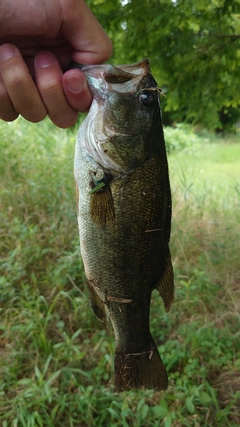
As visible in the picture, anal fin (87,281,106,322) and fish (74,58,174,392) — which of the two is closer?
fish (74,58,174,392)

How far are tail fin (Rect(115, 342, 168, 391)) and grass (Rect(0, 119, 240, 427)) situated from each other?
0.74 metres

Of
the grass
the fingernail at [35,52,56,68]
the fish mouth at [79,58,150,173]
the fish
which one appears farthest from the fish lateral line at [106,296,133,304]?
the grass

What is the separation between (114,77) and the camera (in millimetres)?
1435

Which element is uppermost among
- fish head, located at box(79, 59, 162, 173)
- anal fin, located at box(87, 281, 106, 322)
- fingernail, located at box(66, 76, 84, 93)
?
fingernail, located at box(66, 76, 84, 93)

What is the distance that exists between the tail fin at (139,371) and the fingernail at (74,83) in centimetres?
118

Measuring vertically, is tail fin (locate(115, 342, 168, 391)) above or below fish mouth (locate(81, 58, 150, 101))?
below

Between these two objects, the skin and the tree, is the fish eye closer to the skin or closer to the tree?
the skin

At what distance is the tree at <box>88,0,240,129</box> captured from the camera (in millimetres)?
3186

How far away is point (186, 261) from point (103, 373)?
4.64 feet

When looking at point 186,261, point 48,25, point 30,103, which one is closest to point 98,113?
point 30,103

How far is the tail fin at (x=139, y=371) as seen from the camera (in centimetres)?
176

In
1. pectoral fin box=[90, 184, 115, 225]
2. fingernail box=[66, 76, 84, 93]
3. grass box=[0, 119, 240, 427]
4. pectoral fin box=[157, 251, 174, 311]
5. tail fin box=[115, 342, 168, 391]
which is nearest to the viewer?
fingernail box=[66, 76, 84, 93]

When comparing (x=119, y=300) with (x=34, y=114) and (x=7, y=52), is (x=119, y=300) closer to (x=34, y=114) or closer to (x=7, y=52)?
(x=34, y=114)

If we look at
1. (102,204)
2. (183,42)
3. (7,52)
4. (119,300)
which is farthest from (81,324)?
(183,42)
